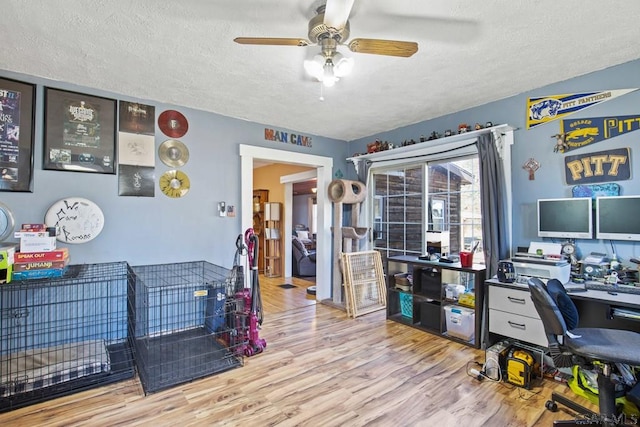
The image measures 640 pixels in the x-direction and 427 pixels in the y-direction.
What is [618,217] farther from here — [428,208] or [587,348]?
[428,208]

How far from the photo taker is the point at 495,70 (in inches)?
99.9

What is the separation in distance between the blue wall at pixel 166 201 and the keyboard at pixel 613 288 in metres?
3.35

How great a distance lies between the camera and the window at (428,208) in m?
3.52

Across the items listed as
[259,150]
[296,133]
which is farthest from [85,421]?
[296,133]

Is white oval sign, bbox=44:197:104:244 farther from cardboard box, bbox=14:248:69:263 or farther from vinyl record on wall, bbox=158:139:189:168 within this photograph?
vinyl record on wall, bbox=158:139:189:168

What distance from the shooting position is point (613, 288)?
2.21m

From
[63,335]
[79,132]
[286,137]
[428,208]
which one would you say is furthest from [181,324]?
[428,208]

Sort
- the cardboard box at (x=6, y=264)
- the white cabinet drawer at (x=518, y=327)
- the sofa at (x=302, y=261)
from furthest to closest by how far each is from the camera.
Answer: the sofa at (x=302, y=261), the white cabinet drawer at (x=518, y=327), the cardboard box at (x=6, y=264)

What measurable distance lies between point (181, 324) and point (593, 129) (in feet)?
13.9

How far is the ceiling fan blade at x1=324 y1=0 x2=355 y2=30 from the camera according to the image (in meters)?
1.46

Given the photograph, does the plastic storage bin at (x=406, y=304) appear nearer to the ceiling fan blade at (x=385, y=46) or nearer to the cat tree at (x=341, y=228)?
the cat tree at (x=341, y=228)

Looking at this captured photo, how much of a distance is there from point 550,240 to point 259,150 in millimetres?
3197

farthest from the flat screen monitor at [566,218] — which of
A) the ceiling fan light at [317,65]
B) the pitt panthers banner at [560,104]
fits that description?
the ceiling fan light at [317,65]

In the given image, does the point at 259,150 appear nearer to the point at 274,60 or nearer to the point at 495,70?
the point at 274,60
